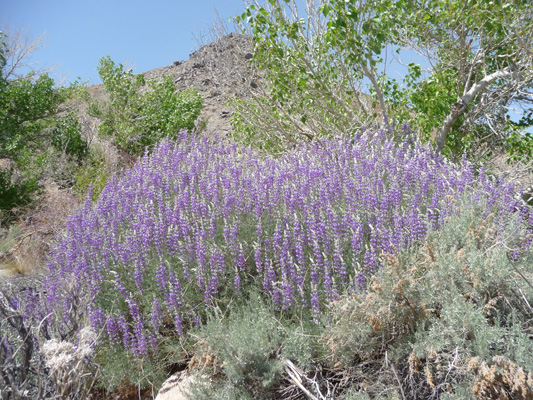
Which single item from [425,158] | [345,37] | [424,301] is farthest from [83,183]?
[424,301]

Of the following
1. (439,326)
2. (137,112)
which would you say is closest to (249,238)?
(439,326)

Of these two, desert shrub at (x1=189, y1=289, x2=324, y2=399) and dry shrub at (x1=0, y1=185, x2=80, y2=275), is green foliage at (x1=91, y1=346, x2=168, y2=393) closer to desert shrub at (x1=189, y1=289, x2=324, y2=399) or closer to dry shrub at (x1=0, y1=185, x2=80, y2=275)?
desert shrub at (x1=189, y1=289, x2=324, y2=399)

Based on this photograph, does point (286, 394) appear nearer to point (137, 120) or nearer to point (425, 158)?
point (425, 158)

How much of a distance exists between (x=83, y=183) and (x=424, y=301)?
9317 millimetres

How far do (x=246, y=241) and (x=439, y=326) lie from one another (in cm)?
202

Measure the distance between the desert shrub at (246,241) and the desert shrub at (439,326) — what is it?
1.02 feet

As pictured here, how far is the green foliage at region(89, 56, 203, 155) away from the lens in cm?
1312

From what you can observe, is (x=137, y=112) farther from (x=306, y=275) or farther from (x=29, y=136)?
(x=306, y=275)

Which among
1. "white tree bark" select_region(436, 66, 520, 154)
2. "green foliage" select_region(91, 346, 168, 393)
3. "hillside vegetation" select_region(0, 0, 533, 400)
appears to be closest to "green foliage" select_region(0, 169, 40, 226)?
"hillside vegetation" select_region(0, 0, 533, 400)

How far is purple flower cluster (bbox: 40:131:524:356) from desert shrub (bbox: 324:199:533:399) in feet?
1.09

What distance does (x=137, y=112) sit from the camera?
13969 mm

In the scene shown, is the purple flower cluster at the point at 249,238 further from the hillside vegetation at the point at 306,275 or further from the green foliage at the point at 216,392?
the green foliage at the point at 216,392

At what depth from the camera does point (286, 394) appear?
10.7ft

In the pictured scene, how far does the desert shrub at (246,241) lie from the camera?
373cm
